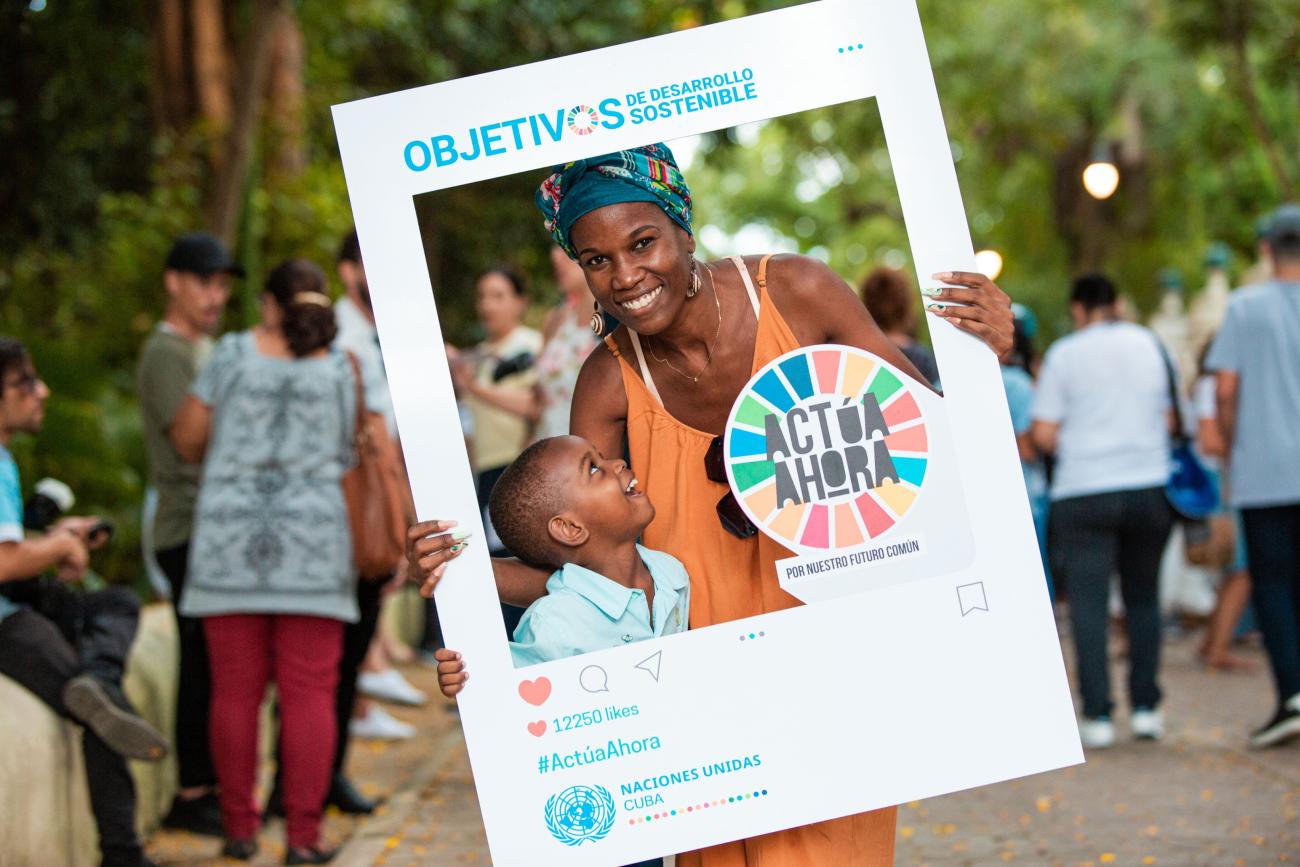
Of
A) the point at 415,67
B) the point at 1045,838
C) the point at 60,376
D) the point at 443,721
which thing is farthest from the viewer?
the point at 415,67

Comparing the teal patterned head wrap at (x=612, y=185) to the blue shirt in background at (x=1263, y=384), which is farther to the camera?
the blue shirt in background at (x=1263, y=384)

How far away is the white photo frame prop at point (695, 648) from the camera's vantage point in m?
3.05

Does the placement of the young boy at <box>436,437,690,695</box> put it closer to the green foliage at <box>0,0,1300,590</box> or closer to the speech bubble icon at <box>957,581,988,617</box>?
the speech bubble icon at <box>957,581,988,617</box>

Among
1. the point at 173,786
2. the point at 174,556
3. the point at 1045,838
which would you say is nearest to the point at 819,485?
the point at 1045,838

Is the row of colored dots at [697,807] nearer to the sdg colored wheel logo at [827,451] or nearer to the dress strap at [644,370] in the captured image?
the sdg colored wheel logo at [827,451]

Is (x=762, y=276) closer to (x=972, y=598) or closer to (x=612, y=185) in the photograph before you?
(x=612, y=185)

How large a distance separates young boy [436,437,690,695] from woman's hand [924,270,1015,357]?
2.36ft

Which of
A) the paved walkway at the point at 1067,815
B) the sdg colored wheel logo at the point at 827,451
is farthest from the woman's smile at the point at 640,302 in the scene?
the paved walkway at the point at 1067,815

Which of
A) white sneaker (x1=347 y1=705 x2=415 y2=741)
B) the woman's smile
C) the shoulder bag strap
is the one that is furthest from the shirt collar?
white sneaker (x1=347 y1=705 x2=415 y2=741)

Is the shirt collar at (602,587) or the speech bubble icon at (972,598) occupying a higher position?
the shirt collar at (602,587)

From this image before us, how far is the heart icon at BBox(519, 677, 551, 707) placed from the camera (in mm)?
3051

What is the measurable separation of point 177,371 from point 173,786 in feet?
5.87

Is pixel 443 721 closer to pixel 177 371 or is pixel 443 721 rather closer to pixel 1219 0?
pixel 177 371

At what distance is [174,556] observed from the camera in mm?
6238
